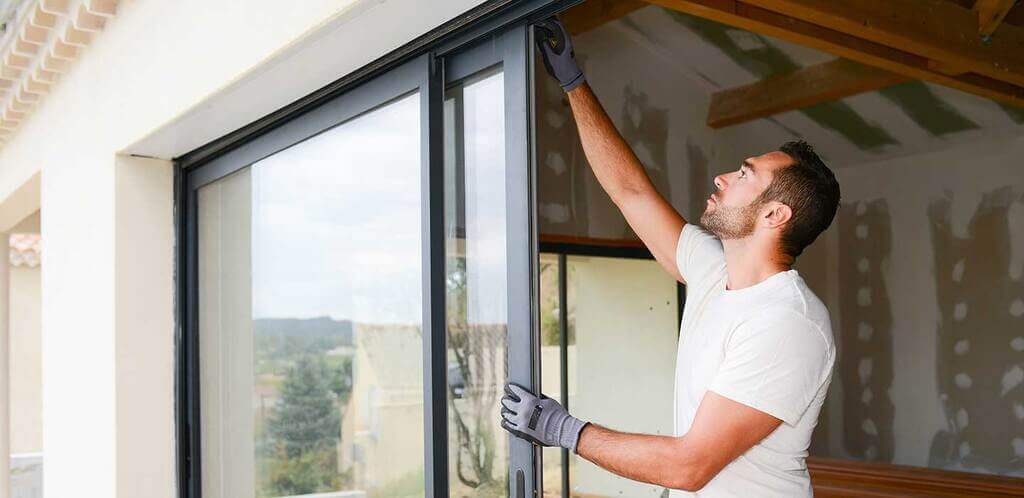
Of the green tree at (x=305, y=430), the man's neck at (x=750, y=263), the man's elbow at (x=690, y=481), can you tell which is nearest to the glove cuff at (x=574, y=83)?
the man's neck at (x=750, y=263)

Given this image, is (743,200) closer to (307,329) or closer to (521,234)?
(521,234)

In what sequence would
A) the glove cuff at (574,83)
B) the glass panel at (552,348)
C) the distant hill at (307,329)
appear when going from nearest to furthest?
the glove cuff at (574,83) < the distant hill at (307,329) < the glass panel at (552,348)

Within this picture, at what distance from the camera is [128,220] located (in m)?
2.96

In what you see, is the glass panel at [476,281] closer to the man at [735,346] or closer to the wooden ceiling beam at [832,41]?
the man at [735,346]

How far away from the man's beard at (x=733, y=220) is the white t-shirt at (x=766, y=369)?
13 cm

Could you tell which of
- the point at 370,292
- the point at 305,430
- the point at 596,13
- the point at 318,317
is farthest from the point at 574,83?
Answer: the point at 596,13

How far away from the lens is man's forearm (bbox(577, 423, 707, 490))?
1748 millimetres

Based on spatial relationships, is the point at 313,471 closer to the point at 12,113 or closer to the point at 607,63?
the point at 12,113

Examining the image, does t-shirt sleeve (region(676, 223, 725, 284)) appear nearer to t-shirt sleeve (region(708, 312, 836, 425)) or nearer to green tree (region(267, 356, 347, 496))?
t-shirt sleeve (region(708, 312, 836, 425))

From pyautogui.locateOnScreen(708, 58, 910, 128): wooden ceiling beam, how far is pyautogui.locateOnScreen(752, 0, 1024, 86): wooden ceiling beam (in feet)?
3.38

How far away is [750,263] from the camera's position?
1982 mm

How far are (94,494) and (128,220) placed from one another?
3.15 ft

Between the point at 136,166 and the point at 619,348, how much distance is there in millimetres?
3729

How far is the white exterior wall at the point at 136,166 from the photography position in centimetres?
197
